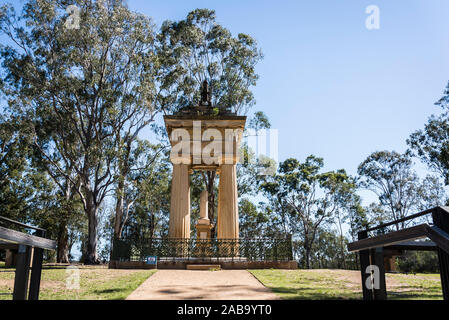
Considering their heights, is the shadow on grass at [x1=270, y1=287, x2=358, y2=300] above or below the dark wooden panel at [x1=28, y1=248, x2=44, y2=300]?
below

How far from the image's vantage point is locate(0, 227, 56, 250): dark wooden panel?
152 inches

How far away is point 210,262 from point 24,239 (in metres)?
11.9

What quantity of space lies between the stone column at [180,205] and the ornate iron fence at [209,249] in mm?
1069

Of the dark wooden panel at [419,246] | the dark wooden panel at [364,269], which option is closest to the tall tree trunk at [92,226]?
the dark wooden panel at [364,269]

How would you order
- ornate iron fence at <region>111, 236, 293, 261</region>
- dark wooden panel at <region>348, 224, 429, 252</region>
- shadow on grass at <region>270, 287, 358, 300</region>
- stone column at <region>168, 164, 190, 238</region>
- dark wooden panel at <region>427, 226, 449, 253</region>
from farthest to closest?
stone column at <region>168, 164, 190, 238</region> < ornate iron fence at <region>111, 236, 293, 261</region> < shadow on grass at <region>270, 287, 358, 300</region> < dark wooden panel at <region>348, 224, 429, 252</region> < dark wooden panel at <region>427, 226, 449, 253</region>

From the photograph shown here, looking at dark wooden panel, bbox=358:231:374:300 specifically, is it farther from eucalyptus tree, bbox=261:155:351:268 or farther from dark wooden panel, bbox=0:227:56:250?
eucalyptus tree, bbox=261:155:351:268

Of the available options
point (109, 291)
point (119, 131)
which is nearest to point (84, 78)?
point (119, 131)

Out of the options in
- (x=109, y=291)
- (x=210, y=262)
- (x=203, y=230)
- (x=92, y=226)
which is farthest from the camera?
(x=92, y=226)

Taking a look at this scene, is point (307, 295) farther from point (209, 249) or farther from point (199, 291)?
point (209, 249)

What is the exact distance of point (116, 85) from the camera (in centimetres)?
2517

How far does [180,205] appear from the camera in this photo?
18344mm

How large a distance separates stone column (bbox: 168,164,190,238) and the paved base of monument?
224 cm

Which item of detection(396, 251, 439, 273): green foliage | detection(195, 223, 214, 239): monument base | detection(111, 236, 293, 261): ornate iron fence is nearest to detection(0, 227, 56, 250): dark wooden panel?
detection(396, 251, 439, 273): green foliage

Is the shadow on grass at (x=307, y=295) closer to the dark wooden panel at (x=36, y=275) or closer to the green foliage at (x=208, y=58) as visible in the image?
the dark wooden panel at (x=36, y=275)
